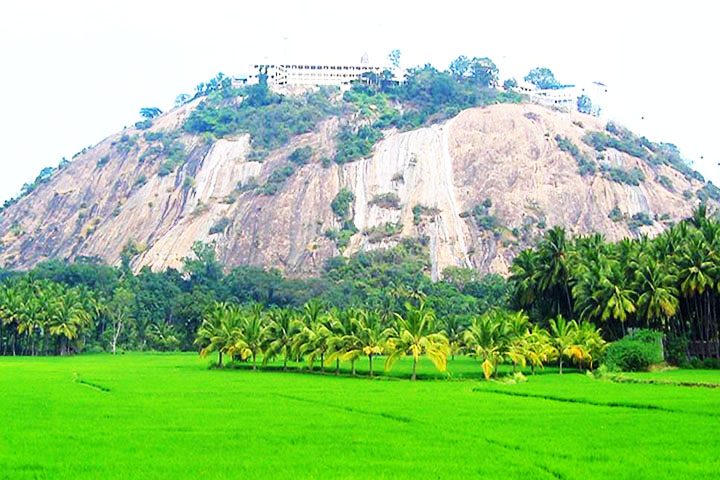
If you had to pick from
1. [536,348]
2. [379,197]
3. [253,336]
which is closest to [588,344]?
[536,348]

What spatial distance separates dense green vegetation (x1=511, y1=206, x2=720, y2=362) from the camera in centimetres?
7300

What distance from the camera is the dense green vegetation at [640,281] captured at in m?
73.0

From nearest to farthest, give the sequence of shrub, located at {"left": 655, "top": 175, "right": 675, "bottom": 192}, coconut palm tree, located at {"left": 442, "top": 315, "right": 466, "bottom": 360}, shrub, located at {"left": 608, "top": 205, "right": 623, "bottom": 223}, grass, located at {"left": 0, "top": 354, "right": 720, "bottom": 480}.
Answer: grass, located at {"left": 0, "top": 354, "right": 720, "bottom": 480}
coconut palm tree, located at {"left": 442, "top": 315, "right": 466, "bottom": 360}
shrub, located at {"left": 608, "top": 205, "right": 623, "bottom": 223}
shrub, located at {"left": 655, "top": 175, "right": 675, "bottom": 192}

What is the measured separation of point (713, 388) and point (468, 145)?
13545 cm

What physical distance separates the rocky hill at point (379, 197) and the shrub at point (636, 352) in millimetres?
82785

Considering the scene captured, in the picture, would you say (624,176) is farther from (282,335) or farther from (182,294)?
(282,335)

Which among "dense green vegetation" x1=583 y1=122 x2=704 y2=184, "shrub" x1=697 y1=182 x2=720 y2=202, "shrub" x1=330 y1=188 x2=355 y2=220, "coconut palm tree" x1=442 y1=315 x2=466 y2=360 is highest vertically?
"dense green vegetation" x1=583 y1=122 x2=704 y2=184

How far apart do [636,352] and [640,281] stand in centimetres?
747

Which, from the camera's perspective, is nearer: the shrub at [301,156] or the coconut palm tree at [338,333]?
the coconut palm tree at [338,333]

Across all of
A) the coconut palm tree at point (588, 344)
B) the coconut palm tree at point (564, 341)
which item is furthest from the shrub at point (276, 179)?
the coconut palm tree at point (588, 344)

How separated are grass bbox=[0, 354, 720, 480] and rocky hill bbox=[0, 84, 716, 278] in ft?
346

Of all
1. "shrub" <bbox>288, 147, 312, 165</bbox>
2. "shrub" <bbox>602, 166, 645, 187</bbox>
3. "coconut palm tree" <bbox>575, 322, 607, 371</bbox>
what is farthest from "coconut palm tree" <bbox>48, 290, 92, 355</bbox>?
"shrub" <bbox>602, 166, 645, 187</bbox>

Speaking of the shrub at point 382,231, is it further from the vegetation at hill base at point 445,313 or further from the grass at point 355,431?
the grass at point 355,431

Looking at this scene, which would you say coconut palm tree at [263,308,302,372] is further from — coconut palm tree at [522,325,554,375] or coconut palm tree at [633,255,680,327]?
coconut palm tree at [633,255,680,327]
